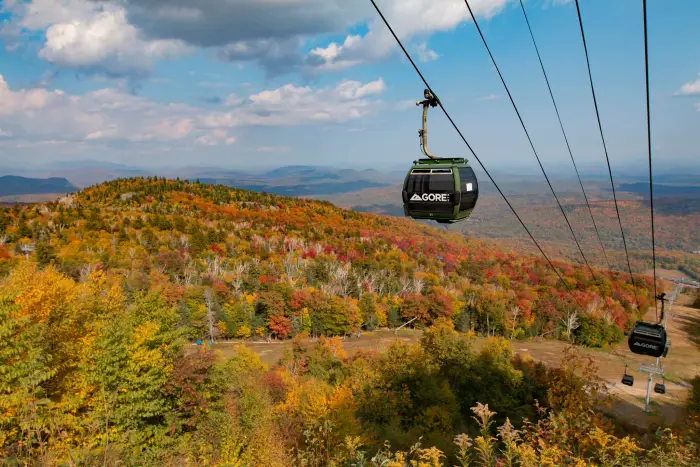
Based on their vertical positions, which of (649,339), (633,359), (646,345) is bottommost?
(633,359)

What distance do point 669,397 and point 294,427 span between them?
47.5 meters

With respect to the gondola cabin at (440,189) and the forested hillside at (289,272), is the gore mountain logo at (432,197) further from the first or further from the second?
the forested hillside at (289,272)

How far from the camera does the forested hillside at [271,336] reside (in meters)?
13.7

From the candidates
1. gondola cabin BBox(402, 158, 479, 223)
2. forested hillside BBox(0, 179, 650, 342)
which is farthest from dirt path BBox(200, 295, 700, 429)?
gondola cabin BBox(402, 158, 479, 223)

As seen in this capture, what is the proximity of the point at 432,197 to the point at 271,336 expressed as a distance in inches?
2481

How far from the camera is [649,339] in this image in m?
21.6

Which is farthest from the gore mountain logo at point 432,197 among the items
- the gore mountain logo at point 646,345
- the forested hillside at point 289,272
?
the forested hillside at point 289,272

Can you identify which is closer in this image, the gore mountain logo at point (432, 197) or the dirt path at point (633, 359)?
the gore mountain logo at point (432, 197)

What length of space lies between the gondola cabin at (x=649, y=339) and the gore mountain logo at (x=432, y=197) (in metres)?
18.8

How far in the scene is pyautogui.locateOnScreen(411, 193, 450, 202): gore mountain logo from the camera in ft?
33.5

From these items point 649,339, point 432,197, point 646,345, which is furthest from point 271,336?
point 432,197

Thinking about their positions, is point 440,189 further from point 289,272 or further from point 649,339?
point 289,272

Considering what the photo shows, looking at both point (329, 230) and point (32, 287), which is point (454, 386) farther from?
point (329, 230)

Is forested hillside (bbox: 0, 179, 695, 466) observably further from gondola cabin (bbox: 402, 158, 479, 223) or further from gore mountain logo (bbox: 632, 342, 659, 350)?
gondola cabin (bbox: 402, 158, 479, 223)
